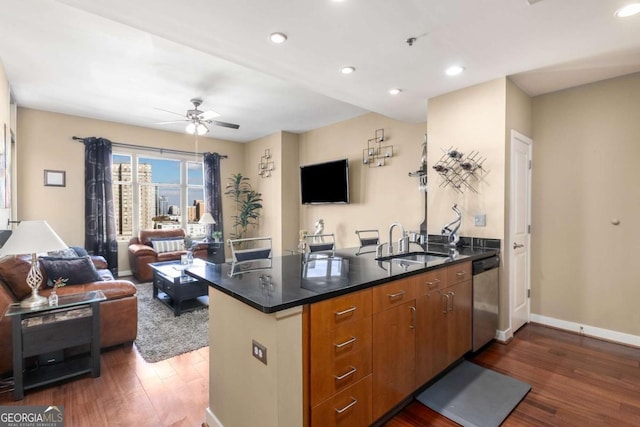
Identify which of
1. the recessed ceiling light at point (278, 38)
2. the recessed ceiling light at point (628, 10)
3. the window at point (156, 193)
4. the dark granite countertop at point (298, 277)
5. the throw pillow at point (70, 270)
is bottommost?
the throw pillow at point (70, 270)

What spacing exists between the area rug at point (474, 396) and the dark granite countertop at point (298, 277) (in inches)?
34.6

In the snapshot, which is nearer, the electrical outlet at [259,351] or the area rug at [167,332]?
the electrical outlet at [259,351]

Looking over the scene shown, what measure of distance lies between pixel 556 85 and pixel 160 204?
271 inches

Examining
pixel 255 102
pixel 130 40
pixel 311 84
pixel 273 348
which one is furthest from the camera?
pixel 255 102

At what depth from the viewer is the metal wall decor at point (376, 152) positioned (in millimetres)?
4789

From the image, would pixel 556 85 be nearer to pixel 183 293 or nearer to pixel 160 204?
pixel 183 293

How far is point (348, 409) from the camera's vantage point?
154 cm

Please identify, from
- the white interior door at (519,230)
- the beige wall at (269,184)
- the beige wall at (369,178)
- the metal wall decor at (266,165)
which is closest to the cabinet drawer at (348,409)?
the white interior door at (519,230)

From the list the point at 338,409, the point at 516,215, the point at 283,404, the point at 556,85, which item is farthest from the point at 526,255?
the point at 283,404

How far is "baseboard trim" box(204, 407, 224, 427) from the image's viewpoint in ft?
5.68

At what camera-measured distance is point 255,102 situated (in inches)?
178

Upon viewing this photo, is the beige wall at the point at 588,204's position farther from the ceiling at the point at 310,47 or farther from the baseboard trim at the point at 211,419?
the baseboard trim at the point at 211,419

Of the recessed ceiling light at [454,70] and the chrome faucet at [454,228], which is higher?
the recessed ceiling light at [454,70]

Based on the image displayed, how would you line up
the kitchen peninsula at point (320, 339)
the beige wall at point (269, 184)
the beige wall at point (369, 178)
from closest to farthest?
the kitchen peninsula at point (320, 339)
the beige wall at point (369, 178)
the beige wall at point (269, 184)
